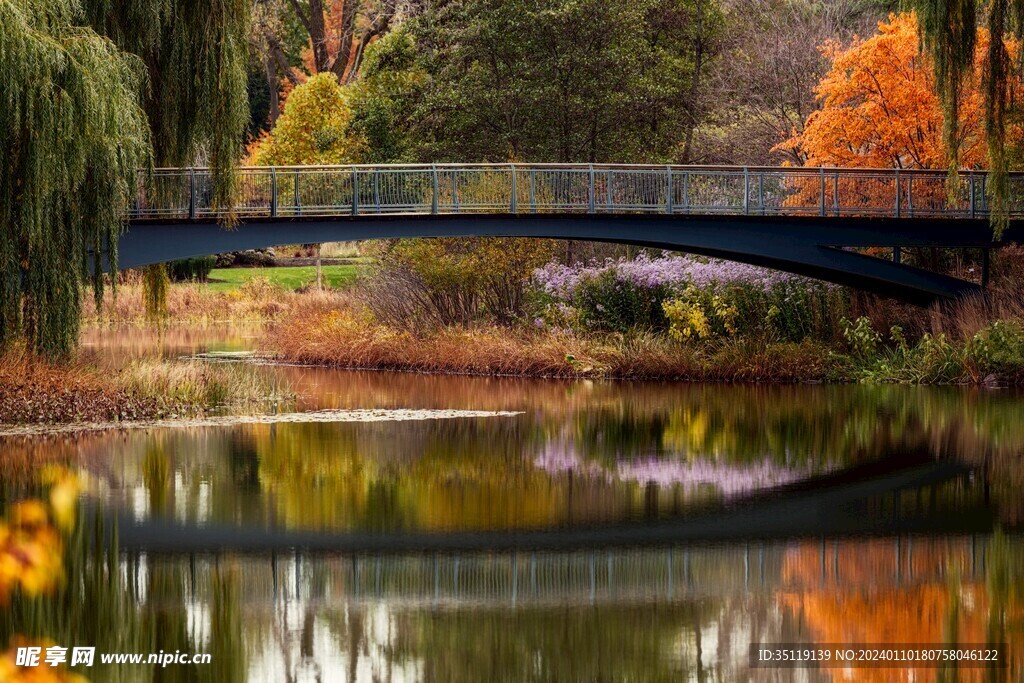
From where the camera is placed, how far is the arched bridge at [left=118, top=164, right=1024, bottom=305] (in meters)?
30.8

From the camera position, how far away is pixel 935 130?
36.8 meters

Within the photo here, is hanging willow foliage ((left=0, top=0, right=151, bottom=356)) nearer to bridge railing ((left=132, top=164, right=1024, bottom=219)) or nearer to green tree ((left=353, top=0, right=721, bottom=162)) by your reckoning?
bridge railing ((left=132, top=164, right=1024, bottom=219))

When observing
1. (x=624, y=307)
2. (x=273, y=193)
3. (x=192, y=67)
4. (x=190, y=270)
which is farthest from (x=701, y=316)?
(x=190, y=270)

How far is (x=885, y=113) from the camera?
36.5 meters

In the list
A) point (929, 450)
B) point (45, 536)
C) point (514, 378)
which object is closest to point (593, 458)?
point (929, 450)

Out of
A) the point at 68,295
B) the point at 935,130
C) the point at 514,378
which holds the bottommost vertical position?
the point at 514,378

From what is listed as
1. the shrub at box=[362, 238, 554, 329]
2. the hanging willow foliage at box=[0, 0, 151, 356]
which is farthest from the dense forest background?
the hanging willow foliage at box=[0, 0, 151, 356]

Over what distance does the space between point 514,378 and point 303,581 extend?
22339 millimetres

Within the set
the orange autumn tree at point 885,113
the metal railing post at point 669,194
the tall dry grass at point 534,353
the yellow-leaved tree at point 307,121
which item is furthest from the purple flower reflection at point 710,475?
the yellow-leaved tree at point 307,121

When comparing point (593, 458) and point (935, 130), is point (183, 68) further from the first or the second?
point (935, 130)

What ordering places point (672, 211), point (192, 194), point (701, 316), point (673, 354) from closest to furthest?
point (192, 194) < point (672, 211) < point (673, 354) < point (701, 316)

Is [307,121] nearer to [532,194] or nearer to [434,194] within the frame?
[532,194]

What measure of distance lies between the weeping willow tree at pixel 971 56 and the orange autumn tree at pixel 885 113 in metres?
6.73

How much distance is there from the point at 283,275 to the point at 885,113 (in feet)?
98.4
